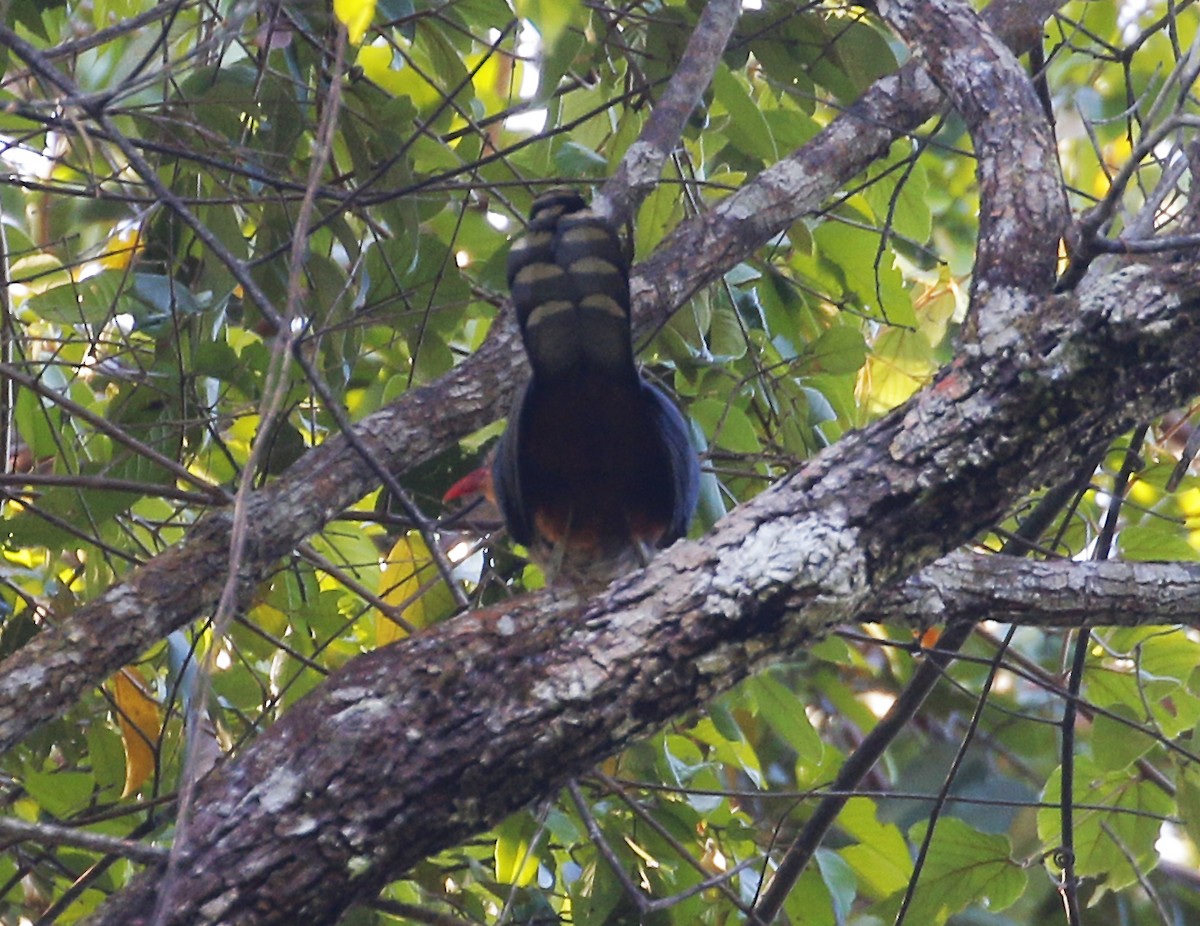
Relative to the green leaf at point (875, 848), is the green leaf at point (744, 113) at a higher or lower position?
higher

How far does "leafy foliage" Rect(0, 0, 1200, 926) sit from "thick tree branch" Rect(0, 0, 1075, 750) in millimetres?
96

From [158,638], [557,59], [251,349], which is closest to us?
[158,638]

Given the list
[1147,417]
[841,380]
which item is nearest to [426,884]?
[841,380]

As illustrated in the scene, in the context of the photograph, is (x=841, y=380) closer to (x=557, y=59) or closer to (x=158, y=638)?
(x=557, y=59)

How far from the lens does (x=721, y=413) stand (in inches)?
116

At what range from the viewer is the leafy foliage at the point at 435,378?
2.61 metres

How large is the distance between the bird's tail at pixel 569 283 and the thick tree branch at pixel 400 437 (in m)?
0.32

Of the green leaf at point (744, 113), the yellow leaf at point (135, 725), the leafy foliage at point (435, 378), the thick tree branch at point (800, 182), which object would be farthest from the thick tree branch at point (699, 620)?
the yellow leaf at point (135, 725)

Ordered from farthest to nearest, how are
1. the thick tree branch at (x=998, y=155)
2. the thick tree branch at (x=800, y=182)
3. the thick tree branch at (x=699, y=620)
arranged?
1. the thick tree branch at (x=800, y=182)
2. the thick tree branch at (x=998, y=155)
3. the thick tree branch at (x=699, y=620)

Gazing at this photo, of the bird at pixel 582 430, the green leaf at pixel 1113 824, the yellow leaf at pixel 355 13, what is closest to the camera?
the yellow leaf at pixel 355 13

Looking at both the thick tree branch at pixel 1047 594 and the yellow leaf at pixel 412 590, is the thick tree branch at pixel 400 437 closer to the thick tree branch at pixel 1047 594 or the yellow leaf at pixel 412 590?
the yellow leaf at pixel 412 590

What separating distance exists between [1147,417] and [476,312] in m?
2.01

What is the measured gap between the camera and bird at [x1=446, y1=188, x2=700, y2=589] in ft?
6.59

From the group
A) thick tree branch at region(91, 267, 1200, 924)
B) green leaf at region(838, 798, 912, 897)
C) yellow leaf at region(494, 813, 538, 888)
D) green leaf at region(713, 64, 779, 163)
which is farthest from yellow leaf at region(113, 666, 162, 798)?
green leaf at region(713, 64, 779, 163)
